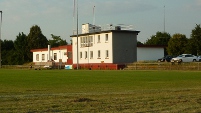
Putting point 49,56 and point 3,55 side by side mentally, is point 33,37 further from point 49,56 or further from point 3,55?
point 49,56

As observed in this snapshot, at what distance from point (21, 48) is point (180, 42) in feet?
154

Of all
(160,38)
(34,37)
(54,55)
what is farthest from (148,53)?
(34,37)

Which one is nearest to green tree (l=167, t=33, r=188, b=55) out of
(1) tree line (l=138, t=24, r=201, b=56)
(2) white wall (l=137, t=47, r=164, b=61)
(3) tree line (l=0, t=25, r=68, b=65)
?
(1) tree line (l=138, t=24, r=201, b=56)

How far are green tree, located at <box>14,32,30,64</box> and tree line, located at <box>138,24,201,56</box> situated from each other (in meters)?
36.0

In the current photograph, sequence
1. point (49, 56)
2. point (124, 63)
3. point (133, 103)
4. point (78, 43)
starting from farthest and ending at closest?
A: 1. point (49, 56)
2. point (78, 43)
3. point (124, 63)
4. point (133, 103)

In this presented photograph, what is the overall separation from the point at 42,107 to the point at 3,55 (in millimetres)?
117350

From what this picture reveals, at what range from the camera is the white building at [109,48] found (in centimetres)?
8031

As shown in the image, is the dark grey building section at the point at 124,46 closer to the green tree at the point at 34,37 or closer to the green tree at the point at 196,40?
the green tree at the point at 196,40

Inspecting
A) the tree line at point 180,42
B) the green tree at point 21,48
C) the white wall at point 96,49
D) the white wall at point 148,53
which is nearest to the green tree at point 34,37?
the green tree at point 21,48

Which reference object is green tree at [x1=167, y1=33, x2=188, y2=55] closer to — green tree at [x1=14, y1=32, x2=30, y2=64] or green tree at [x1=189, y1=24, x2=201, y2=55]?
green tree at [x1=189, y1=24, x2=201, y2=55]

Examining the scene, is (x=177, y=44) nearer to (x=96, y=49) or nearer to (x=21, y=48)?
(x=96, y=49)

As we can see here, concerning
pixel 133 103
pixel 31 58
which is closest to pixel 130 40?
pixel 31 58

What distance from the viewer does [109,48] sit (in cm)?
8094

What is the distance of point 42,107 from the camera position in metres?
13.4
